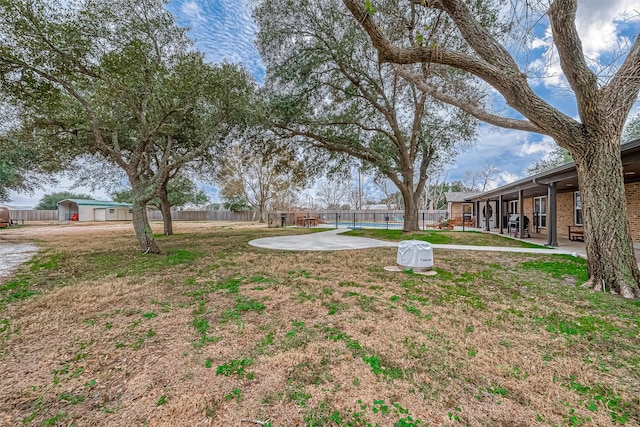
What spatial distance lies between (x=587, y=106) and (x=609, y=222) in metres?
1.73

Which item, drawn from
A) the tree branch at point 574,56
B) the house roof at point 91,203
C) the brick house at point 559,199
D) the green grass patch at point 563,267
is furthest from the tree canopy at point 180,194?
the brick house at point 559,199

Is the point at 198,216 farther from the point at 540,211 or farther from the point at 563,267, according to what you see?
the point at 563,267

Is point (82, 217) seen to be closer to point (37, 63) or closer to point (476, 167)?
point (37, 63)

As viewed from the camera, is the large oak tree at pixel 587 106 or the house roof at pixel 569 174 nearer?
the large oak tree at pixel 587 106

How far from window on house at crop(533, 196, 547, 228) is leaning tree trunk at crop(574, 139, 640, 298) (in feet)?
35.3

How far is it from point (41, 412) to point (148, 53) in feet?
26.0

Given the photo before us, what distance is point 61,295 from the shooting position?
394 cm

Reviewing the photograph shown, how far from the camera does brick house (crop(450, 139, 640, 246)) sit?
712 centimetres

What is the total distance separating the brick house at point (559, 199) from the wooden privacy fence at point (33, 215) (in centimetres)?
4508

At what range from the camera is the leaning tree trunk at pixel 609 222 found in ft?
12.7

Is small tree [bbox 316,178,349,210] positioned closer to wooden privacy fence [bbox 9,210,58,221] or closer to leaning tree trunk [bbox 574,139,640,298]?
leaning tree trunk [bbox 574,139,640,298]

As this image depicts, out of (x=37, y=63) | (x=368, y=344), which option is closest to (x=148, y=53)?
(x=37, y=63)

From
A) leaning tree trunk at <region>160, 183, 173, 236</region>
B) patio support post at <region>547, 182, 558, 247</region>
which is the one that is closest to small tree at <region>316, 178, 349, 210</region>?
leaning tree trunk at <region>160, 183, 173, 236</region>

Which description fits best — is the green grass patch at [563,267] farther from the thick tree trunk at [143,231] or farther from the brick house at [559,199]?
the thick tree trunk at [143,231]
